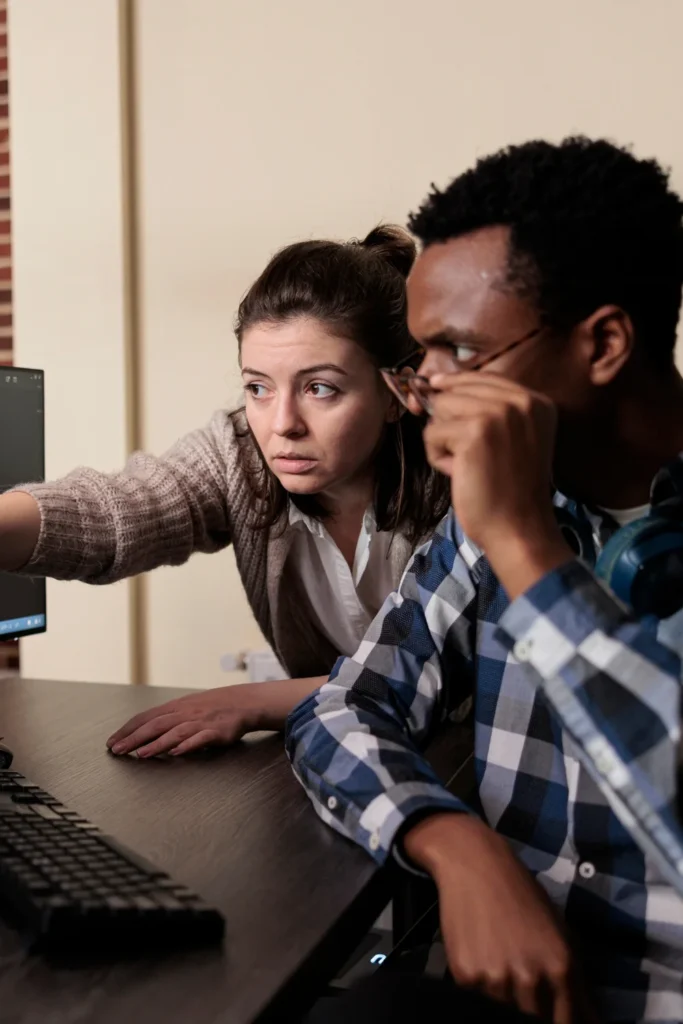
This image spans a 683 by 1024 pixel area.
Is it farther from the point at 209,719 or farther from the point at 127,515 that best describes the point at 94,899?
the point at 127,515

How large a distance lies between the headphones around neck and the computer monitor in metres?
0.71

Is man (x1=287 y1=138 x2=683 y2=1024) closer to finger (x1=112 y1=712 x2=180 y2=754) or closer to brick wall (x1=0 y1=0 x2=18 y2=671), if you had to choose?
finger (x1=112 y1=712 x2=180 y2=754)

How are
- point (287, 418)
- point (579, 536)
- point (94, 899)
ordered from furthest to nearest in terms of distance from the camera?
point (287, 418) → point (579, 536) → point (94, 899)

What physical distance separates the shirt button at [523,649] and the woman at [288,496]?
0.56 metres

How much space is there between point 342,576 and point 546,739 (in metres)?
0.64

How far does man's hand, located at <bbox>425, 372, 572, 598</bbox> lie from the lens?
0.75m

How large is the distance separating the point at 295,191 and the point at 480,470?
177cm

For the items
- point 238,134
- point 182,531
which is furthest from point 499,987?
point 238,134

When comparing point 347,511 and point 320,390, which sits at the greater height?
point 320,390

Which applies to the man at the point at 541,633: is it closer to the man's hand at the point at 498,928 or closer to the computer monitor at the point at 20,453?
the man's hand at the point at 498,928

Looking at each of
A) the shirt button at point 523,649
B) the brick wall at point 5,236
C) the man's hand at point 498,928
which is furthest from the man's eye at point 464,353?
the brick wall at point 5,236

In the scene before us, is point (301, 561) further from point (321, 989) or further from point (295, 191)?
point (295, 191)

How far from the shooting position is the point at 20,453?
124 cm

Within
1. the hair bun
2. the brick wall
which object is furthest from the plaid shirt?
the brick wall
